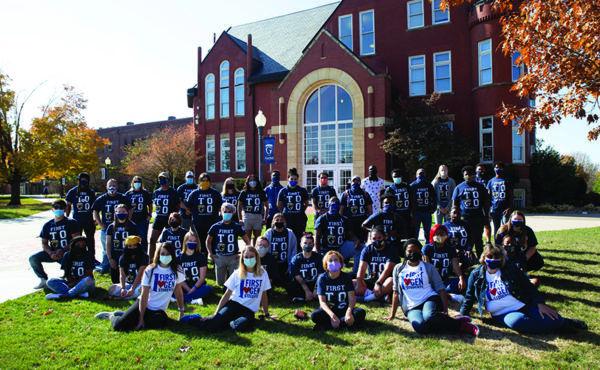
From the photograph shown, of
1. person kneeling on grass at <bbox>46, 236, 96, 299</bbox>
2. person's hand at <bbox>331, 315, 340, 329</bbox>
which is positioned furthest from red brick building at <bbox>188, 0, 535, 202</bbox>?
person's hand at <bbox>331, 315, 340, 329</bbox>

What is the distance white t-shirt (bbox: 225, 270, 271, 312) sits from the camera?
5.46 meters

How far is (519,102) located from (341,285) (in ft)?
57.3

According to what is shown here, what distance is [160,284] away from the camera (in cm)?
554

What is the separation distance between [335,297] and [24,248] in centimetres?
1032

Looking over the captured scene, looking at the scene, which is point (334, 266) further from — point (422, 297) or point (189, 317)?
point (189, 317)

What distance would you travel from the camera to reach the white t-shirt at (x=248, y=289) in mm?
5461

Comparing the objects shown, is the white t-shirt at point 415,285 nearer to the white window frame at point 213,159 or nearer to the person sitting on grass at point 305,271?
the person sitting on grass at point 305,271

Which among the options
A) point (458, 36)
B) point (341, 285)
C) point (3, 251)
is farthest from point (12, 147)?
point (341, 285)

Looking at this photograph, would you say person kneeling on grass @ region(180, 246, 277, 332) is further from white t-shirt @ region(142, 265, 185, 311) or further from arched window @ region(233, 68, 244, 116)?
arched window @ region(233, 68, 244, 116)

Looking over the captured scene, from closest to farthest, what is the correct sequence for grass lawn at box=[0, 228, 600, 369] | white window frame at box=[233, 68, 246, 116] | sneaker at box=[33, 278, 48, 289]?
grass lawn at box=[0, 228, 600, 369] < sneaker at box=[33, 278, 48, 289] < white window frame at box=[233, 68, 246, 116]

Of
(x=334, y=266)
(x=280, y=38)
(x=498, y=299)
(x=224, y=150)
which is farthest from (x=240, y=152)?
(x=498, y=299)

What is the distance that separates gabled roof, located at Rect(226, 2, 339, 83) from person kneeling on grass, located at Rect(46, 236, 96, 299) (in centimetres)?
2012

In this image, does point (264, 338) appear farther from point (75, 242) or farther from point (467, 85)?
point (467, 85)

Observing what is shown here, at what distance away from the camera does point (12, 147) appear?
31172mm
